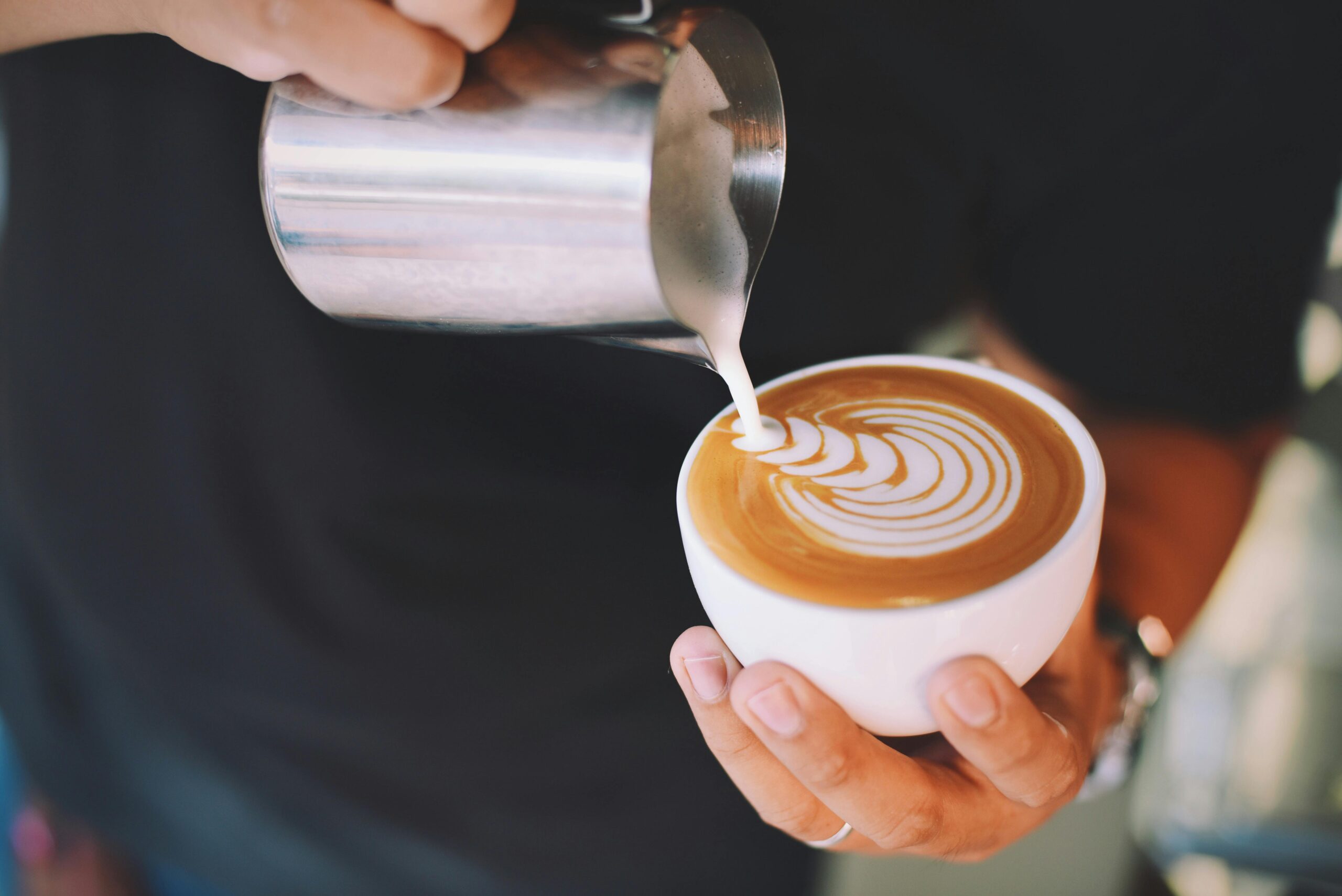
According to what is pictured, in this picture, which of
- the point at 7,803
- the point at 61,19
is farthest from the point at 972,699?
the point at 7,803

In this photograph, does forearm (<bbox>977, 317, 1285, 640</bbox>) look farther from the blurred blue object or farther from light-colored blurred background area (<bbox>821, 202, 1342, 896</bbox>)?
the blurred blue object

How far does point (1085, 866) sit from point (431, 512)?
129 centimetres

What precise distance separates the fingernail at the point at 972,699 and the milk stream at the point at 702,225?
0.80 ft

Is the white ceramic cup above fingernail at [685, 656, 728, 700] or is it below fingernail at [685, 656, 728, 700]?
above

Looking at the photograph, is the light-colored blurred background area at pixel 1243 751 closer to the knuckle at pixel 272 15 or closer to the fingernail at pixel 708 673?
the fingernail at pixel 708 673

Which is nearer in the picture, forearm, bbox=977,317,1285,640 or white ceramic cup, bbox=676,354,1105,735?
white ceramic cup, bbox=676,354,1105,735

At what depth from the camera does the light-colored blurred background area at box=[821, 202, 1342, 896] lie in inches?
55.2

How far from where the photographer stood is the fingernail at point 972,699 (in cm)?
55

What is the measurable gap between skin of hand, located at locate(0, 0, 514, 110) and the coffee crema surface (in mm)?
337

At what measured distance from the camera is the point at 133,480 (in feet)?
3.34

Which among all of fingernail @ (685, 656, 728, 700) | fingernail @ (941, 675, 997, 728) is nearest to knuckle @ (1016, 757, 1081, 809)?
fingernail @ (941, 675, 997, 728)

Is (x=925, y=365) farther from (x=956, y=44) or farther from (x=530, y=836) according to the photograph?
(x=530, y=836)

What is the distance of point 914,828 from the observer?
2.27 ft

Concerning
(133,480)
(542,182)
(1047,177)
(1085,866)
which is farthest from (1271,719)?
(133,480)
